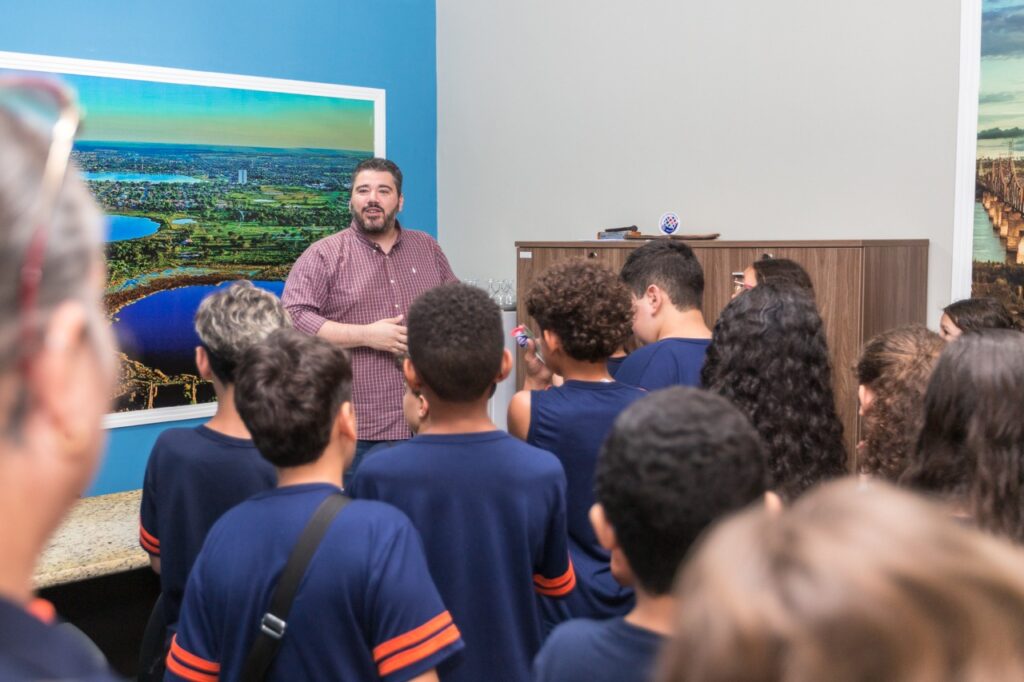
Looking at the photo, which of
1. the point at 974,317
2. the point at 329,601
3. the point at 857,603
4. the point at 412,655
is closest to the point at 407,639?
the point at 412,655

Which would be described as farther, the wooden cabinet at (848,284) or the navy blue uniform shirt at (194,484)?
the wooden cabinet at (848,284)

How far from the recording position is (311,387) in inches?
68.2

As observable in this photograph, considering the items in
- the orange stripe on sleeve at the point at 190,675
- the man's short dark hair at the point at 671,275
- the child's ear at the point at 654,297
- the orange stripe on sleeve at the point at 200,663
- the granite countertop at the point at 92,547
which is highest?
the man's short dark hair at the point at 671,275

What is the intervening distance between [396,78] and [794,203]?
2.71 m

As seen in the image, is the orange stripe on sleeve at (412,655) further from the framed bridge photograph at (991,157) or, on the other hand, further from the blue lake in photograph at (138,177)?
the blue lake in photograph at (138,177)

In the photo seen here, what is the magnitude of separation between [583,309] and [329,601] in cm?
103

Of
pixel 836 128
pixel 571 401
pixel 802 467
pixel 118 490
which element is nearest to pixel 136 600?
pixel 118 490

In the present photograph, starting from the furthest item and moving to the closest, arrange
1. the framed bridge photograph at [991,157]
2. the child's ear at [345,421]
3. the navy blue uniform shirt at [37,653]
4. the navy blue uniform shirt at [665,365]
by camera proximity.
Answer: the framed bridge photograph at [991,157] → the navy blue uniform shirt at [665,365] → the child's ear at [345,421] → the navy blue uniform shirt at [37,653]

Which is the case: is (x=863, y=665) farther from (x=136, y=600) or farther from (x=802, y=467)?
(x=136, y=600)

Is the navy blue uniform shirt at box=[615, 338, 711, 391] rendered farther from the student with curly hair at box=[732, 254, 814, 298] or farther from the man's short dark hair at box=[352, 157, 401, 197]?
the man's short dark hair at box=[352, 157, 401, 197]

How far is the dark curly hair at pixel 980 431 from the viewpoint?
4.98ft

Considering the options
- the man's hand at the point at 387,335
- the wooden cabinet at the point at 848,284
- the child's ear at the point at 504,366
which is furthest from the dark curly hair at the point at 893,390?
the man's hand at the point at 387,335

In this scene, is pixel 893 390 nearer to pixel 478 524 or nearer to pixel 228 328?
pixel 478 524

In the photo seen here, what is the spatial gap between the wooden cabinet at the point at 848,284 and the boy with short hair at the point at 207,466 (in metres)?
1.72
